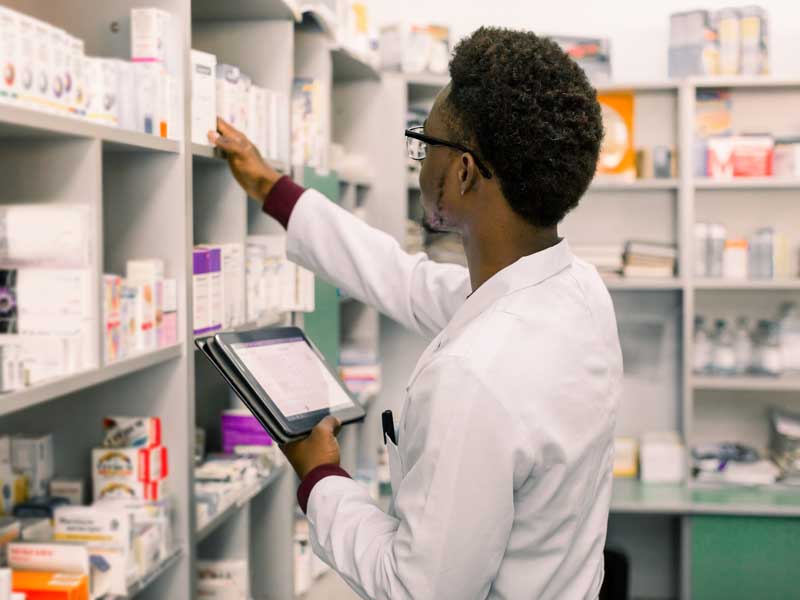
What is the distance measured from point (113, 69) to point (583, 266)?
3.17 ft

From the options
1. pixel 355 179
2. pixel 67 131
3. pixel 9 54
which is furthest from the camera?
pixel 355 179

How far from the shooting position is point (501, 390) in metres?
1.32

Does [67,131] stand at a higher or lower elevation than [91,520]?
higher

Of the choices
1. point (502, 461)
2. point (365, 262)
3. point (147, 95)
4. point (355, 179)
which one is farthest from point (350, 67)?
point (502, 461)

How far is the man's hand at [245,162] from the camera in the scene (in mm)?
2275

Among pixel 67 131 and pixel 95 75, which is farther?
pixel 95 75

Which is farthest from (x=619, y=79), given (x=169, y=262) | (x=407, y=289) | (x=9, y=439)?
(x=9, y=439)

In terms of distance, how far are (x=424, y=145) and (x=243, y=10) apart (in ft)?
4.41

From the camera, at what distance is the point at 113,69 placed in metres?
1.83

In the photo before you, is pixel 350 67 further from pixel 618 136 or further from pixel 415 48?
pixel 618 136

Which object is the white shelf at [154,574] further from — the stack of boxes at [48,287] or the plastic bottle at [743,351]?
the plastic bottle at [743,351]

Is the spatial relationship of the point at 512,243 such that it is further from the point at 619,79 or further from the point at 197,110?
the point at 619,79

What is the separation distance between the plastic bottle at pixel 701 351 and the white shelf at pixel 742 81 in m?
1.09

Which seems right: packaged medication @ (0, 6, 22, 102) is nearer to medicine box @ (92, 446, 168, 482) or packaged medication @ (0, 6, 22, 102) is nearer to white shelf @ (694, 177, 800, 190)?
medicine box @ (92, 446, 168, 482)
